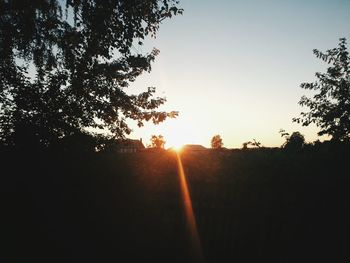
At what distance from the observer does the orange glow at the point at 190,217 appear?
17.4 feet

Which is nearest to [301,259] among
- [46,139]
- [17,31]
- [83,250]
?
[83,250]

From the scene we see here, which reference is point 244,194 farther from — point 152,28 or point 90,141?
point 90,141

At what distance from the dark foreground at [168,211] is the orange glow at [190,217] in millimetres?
70

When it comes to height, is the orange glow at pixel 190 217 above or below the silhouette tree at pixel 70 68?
below

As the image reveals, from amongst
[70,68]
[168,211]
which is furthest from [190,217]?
[70,68]

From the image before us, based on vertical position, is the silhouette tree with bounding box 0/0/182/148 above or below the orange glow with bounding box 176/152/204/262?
above

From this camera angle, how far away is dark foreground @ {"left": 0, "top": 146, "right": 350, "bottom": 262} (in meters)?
5.29

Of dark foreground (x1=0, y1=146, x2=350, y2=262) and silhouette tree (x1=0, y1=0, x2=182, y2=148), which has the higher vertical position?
silhouette tree (x1=0, y1=0, x2=182, y2=148)

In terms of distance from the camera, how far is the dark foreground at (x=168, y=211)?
5.29 meters

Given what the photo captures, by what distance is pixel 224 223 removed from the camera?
5.41 m

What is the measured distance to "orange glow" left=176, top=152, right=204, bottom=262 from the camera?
529cm

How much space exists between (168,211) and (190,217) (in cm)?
45

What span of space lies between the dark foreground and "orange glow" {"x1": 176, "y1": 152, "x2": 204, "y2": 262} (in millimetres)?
70

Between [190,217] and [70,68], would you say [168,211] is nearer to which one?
[190,217]
